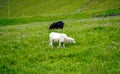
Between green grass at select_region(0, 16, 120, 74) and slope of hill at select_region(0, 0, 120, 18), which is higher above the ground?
slope of hill at select_region(0, 0, 120, 18)

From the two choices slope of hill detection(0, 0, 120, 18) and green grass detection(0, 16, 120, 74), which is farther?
slope of hill detection(0, 0, 120, 18)

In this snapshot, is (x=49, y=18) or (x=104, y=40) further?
(x=49, y=18)

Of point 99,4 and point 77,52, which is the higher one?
point 99,4

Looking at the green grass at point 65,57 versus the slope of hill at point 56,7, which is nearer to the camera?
the green grass at point 65,57

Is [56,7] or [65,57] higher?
[56,7]

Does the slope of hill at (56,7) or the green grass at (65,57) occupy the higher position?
the slope of hill at (56,7)

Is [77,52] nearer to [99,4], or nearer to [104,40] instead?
[104,40]

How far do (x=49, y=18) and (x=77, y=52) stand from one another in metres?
48.7

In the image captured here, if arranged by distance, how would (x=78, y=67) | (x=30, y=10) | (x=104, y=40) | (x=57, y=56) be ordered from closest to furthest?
(x=78, y=67)
(x=57, y=56)
(x=104, y=40)
(x=30, y=10)

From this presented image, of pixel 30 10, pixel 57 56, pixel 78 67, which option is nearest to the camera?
pixel 78 67

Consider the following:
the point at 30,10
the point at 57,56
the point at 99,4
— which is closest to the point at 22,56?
the point at 57,56

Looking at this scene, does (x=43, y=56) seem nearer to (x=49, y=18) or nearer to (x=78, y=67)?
(x=78, y=67)

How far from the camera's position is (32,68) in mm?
12719

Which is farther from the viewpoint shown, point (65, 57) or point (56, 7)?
point (56, 7)
